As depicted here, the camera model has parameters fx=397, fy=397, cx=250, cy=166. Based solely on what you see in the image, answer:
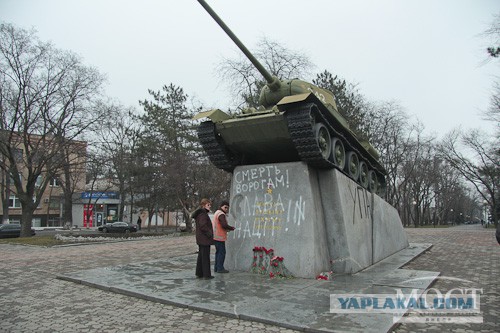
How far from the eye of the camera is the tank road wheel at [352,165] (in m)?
10.4

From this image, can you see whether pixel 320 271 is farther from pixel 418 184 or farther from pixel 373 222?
pixel 418 184

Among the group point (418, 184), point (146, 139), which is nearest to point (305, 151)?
point (146, 139)

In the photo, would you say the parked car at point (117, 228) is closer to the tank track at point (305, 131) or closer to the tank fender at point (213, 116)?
the tank fender at point (213, 116)

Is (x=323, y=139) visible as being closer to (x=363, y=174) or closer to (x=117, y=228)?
(x=363, y=174)

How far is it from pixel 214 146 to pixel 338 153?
2.99 metres

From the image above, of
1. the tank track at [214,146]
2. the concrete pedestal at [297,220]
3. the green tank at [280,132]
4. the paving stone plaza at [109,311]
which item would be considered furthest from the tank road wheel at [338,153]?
the paving stone plaza at [109,311]

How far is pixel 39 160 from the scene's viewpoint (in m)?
21.2

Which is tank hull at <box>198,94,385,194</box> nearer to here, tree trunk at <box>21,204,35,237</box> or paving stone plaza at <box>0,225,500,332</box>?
paving stone plaza at <box>0,225,500,332</box>

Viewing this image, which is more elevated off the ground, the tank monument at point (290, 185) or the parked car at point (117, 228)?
the tank monument at point (290, 185)

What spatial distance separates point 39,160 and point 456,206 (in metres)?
74.1

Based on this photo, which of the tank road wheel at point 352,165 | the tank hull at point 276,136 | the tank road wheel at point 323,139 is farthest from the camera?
the tank road wheel at point 352,165

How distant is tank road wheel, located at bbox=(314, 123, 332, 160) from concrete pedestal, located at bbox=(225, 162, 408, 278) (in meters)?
0.45

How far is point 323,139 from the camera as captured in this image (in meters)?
8.45

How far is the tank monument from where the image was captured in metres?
7.85
